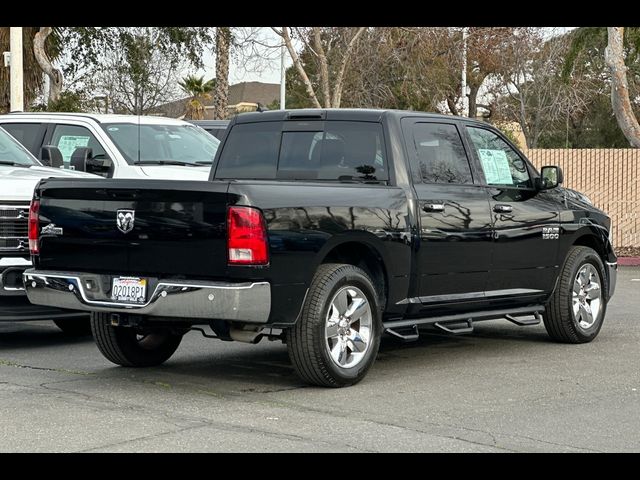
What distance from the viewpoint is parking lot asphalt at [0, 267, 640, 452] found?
691 cm

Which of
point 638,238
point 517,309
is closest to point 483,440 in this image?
point 517,309

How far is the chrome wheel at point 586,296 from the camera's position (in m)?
11.0

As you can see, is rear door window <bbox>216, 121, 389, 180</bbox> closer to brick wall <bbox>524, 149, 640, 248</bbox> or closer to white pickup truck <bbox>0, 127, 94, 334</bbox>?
white pickup truck <bbox>0, 127, 94, 334</bbox>

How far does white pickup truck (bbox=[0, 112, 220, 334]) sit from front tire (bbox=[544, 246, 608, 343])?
4127 mm

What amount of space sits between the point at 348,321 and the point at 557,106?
39.6 m

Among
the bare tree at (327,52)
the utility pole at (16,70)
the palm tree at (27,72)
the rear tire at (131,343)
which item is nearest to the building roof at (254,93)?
the bare tree at (327,52)

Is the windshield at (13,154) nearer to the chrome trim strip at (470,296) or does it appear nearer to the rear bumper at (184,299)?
the rear bumper at (184,299)

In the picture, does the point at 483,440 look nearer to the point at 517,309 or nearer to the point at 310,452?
the point at 310,452

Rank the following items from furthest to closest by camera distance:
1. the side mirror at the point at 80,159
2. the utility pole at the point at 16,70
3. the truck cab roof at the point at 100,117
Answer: the utility pole at the point at 16,70, the truck cab roof at the point at 100,117, the side mirror at the point at 80,159

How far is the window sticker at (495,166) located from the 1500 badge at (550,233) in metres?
0.52

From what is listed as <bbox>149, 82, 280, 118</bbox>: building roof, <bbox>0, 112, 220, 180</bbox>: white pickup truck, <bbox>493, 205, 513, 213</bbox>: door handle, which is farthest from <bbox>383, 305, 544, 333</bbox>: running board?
<bbox>149, 82, 280, 118</bbox>: building roof

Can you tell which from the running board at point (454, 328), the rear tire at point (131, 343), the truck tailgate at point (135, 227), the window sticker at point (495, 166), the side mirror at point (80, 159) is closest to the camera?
the truck tailgate at point (135, 227)

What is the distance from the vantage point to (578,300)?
11070 millimetres

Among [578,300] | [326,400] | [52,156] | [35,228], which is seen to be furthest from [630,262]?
[35,228]
